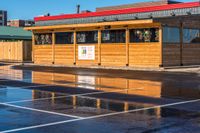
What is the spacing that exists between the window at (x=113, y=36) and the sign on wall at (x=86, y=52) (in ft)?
4.66

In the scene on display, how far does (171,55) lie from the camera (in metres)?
30.5

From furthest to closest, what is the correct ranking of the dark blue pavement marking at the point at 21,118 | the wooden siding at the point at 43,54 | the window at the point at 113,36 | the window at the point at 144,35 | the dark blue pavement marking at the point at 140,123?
the wooden siding at the point at 43,54 → the window at the point at 113,36 → the window at the point at 144,35 → the dark blue pavement marking at the point at 21,118 → the dark blue pavement marking at the point at 140,123

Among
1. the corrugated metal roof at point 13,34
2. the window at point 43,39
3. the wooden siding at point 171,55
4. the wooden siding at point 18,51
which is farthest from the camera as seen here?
the corrugated metal roof at point 13,34

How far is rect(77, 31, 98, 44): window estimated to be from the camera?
34356mm

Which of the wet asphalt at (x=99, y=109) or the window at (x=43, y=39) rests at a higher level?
the window at (x=43, y=39)

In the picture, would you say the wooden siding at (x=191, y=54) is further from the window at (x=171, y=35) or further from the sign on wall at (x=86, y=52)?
the sign on wall at (x=86, y=52)

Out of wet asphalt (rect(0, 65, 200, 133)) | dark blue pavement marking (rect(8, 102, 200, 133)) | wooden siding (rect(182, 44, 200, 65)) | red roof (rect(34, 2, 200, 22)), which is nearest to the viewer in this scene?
dark blue pavement marking (rect(8, 102, 200, 133))

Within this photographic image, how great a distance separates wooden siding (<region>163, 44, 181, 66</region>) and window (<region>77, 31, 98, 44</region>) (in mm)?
6427

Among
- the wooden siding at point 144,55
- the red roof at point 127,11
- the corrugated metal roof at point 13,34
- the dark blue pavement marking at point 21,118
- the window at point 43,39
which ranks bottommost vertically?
the dark blue pavement marking at point 21,118

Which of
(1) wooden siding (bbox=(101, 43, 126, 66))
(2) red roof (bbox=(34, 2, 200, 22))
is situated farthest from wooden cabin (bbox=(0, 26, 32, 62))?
(1) wooden siding (bbox=(101, 43, 126, 66))

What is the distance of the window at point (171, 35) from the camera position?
98.2 feet

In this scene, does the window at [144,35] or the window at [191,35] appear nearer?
the window at [144,35]

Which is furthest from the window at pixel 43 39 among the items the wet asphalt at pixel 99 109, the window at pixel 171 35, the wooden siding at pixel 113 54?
the wet asphalt at pixel 99 109

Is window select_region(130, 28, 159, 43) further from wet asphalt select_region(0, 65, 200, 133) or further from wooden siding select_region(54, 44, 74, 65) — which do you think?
wet asphalt select_region(0, 65, 200, 133)
